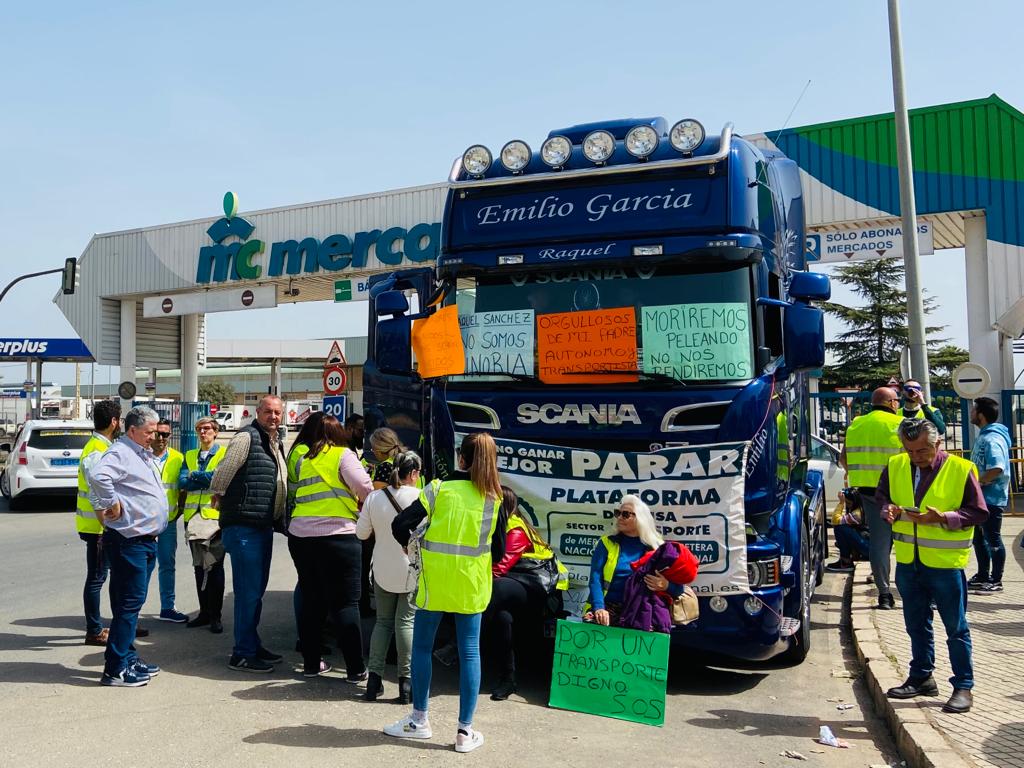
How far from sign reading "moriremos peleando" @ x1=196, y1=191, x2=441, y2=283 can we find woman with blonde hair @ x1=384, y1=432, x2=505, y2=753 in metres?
16.8

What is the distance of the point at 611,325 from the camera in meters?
6.37

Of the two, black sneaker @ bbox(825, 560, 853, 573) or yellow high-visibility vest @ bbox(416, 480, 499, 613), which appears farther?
black sneaker @ bbox(825, 560, 853, 573)

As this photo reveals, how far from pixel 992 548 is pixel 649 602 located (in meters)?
4.85

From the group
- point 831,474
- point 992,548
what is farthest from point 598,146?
point 831,474

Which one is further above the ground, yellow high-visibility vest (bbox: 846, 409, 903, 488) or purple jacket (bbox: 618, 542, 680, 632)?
yellow high-visibility vest (bbox: 846, 409, 903, 488)

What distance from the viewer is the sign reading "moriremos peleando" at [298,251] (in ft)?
73.2

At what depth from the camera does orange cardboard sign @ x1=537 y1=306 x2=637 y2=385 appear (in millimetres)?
6273

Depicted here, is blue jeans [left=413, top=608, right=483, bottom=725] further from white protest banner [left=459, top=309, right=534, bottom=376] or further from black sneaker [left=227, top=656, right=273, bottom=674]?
white protest banner [left=459, top=309, right=534, bottom=376]

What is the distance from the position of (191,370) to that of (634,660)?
2633 cm

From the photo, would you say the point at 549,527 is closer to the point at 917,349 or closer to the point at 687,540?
the point at 687,540

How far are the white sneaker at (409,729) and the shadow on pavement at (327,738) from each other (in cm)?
3

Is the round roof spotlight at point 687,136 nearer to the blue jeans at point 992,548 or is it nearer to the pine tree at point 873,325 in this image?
the blue jeans at point 992,548

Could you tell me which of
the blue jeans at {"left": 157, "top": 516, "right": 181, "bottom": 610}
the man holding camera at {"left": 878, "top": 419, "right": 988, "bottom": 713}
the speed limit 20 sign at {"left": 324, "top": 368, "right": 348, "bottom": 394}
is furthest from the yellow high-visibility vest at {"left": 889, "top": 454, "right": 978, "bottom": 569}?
the speed limit 20 sign at {"left": 324, "top": 368, "right": 348, "bottom": 394}

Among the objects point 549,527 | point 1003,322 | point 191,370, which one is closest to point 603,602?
point 549,527
